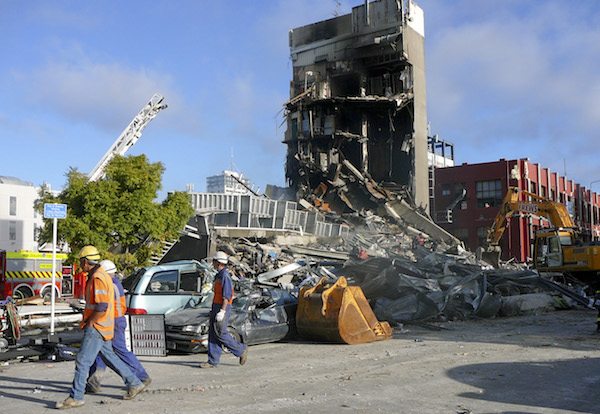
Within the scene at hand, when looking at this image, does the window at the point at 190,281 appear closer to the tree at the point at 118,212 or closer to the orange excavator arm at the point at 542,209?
the tree at the point at 118,212

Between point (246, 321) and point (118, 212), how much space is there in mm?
8860

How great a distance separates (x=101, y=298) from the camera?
6051 millimetres

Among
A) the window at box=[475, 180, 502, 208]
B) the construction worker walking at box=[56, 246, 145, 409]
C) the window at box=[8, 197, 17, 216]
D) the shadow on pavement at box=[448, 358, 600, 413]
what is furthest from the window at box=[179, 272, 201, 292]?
the window at box=[8, 197, 17, 216]

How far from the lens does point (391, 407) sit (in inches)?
223

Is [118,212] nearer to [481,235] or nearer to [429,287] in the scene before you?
[429,287]

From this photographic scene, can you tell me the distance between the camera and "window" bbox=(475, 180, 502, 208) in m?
49.7

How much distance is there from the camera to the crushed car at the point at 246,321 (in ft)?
31.0

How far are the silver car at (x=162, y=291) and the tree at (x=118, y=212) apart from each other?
22.8 feet

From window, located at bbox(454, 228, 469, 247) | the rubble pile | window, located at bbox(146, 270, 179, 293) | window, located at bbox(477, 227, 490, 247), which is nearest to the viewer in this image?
window, located at bbox(146, 270, 179, 293)

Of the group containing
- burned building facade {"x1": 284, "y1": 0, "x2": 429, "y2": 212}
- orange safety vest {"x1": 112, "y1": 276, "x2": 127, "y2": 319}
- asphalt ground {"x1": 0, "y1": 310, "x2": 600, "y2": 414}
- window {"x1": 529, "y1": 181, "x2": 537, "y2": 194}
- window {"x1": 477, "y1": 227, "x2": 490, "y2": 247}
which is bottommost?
asphalt ground {"x1": 0, "y1": 310, "x2": 600, "y2": 414}

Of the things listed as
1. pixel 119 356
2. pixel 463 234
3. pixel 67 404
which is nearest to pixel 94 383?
pixel 119 356

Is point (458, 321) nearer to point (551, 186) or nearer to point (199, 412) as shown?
point (199, 412)

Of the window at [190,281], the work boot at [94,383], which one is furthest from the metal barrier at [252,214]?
the work boot at [94,383]

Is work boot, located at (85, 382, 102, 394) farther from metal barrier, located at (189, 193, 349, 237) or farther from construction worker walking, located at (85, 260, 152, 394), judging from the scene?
metal barrier, located at (189, 193, 349, 237)
